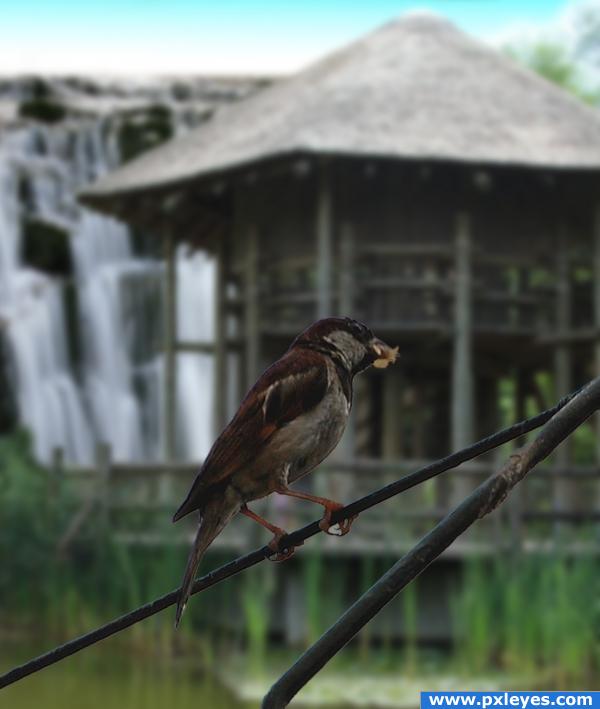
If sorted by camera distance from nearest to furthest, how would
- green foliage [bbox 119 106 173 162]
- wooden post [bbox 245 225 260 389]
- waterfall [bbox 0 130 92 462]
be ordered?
wooden post [bbox 245 225 260 389]
waterfall [bbox 0 130 92 462]
green foliage [bbox 119 106 173 162]

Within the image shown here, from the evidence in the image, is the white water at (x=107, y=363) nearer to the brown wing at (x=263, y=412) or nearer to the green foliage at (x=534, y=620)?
the green foliage at (x=534, y=620)

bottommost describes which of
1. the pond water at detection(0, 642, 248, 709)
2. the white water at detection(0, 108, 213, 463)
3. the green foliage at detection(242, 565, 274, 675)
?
the pond water at detection(0, 642, 248, 709)

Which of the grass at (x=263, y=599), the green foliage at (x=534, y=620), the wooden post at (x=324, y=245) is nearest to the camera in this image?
the green foliage at (x=534, y=620)

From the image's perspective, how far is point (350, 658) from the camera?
46.6 ft

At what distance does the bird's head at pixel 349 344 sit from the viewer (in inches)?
60.6

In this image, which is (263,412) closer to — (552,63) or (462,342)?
(462,342)

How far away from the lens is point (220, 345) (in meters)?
17.6

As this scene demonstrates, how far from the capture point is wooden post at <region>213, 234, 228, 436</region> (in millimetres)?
17531

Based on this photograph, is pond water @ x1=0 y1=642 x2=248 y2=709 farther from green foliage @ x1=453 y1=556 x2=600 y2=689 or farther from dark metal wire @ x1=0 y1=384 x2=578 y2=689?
dark metal wire @ x1=0 y1=384 x2=578 y2=689

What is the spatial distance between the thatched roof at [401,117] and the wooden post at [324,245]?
51 cm

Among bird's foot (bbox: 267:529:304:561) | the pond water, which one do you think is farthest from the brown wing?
the pond water

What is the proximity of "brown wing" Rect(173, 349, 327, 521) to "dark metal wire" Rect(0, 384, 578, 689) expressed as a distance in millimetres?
188

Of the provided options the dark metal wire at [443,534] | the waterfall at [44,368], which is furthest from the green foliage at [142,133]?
the dark metal wire at [443,534]

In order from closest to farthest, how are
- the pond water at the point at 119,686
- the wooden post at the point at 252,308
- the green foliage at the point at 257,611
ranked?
the pond water at the point at 119,686 < the green foliage at the point at 257,611 < the wooden post at the point at 252,308
